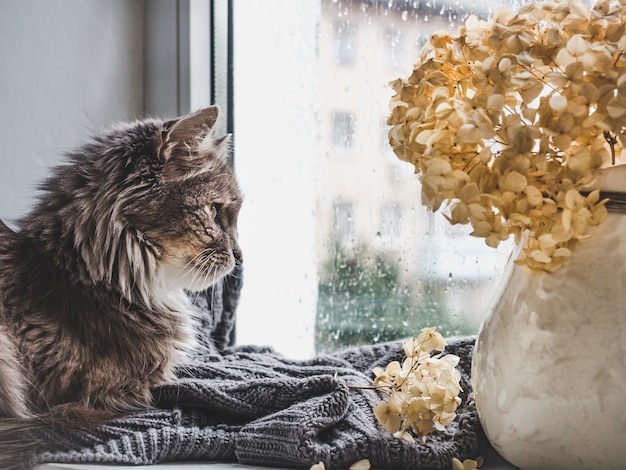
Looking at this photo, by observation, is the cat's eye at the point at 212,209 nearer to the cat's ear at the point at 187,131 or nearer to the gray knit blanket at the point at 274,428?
the cat's ear at the point at 187,131

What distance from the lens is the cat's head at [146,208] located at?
118 cm

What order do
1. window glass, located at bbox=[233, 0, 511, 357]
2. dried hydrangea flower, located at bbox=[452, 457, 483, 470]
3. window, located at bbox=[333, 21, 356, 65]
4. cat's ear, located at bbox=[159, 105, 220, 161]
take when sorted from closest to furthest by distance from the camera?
dried hydrangea flower, located at bbox=[452, 457, 483, 470] < cat's ear, located at bbox=[159, 105, 220, 161] < window glass, located at bbox=[233, 0, 511, 357] < window, located at bbox=[333, 21, 356, 65]

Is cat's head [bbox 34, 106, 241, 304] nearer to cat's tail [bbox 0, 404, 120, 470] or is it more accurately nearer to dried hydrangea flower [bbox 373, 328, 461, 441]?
cat's tail [bbox 0, 404, 120, 470]

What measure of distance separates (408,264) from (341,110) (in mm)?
388

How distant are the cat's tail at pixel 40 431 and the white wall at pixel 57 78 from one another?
575 millimetres

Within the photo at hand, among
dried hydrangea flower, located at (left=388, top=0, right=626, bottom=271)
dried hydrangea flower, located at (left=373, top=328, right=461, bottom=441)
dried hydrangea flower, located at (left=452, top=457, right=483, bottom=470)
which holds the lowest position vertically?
dried hydrangea flower, located at (left=452, top=457, right=483, bottom=470)

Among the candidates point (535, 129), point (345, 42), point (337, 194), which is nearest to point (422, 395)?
point (535, 129)

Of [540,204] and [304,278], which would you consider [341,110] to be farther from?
[540,204]

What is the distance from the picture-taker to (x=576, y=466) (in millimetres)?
805

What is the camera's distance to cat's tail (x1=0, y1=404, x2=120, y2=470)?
0.97 m

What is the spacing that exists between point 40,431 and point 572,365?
2.35ft

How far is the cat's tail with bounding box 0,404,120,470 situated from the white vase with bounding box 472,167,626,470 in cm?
58

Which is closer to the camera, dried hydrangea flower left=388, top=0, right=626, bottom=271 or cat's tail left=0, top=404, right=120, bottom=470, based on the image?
dried hydrangea flower left=388, top=0, right=626, bottom=271

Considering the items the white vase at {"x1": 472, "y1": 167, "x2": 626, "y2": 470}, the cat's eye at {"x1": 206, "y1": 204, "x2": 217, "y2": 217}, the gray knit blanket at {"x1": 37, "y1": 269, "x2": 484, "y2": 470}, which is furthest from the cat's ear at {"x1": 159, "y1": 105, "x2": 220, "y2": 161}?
the white vase at {"x1": 472, "y1": 167, "x2": 626, "y2": 470}
